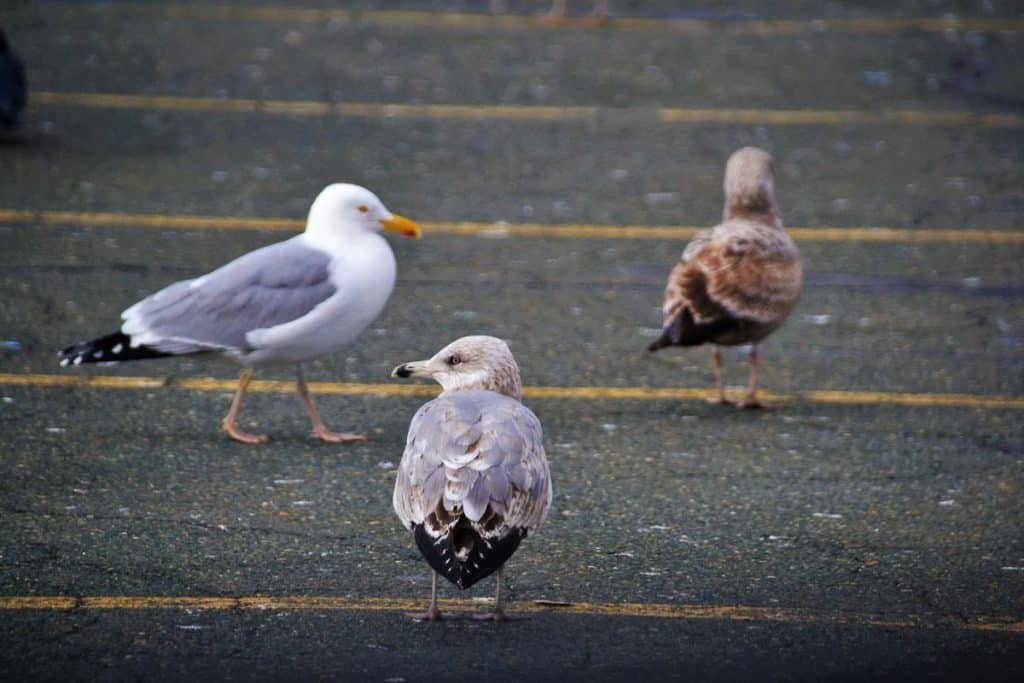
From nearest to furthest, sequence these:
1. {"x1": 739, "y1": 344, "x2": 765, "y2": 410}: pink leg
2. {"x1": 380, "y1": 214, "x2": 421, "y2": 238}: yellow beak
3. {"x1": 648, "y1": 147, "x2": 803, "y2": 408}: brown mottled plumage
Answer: {"x1": 380, "y1": 214, "x2": 421, "y2": 238}: yellow beak
{"x1": 648, "y1": 147, "x2": 803, "y2": 408}: brown mottled plumage
{"x1": 739, "y1": 344, "x2": 765, "y2": 410}: pink leg

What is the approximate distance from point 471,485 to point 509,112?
898 cm

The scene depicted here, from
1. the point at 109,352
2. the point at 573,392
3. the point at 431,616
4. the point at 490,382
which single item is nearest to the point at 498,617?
the point at 431,616

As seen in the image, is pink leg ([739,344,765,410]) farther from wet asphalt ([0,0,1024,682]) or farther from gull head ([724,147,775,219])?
gull head ([724,147,775,219])

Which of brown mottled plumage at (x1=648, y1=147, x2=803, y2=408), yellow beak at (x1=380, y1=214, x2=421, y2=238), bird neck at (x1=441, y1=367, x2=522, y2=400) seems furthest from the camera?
brown mottled plumage at (x1=648, y1=147, x2=803, y2=408)

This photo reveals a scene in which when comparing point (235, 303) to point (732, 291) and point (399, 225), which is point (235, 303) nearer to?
point (399, 225)

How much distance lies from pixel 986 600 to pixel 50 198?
7492mm

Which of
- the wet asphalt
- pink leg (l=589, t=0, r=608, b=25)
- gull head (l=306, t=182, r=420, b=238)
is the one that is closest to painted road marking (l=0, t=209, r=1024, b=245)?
the wet asphalt

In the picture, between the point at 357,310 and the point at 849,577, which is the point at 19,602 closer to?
the point at 357,310

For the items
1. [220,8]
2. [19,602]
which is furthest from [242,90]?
[19,602]

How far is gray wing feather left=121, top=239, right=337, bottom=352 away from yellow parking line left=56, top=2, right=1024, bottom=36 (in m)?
9.37

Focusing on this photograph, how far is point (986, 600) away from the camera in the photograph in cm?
582

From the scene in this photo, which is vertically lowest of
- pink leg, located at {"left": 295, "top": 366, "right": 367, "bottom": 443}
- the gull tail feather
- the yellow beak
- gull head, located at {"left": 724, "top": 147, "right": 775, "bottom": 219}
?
pink leg, located at {"left": 295, "top": 366, "right": 367, "bottom": 443}

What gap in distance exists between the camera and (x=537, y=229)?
11.0m

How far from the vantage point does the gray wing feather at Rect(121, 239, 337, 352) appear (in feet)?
24.2
